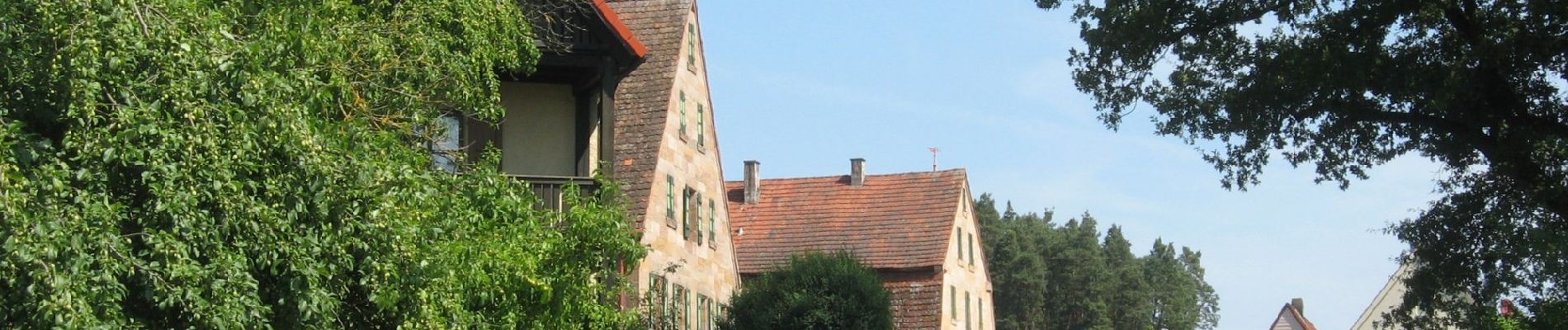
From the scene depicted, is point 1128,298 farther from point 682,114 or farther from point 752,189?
point 682,114

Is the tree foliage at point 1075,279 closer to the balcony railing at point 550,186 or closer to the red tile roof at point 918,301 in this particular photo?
the red tile roof at point 918,301

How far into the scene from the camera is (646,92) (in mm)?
32469

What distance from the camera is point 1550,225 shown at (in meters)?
22.4

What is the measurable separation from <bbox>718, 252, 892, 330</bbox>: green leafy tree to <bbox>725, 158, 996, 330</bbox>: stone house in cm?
1230

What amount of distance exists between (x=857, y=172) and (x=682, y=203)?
2162 centimetres

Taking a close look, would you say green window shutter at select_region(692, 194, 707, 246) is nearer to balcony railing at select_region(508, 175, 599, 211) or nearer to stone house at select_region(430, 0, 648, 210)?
stone house at select_region(430, 0, 648, 210)

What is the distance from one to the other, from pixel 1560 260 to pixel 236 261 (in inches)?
550

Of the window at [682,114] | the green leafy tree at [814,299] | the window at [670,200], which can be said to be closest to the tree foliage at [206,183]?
the window at [670,200]

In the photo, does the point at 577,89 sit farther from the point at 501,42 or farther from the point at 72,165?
the point at 72,165

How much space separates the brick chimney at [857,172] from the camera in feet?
179

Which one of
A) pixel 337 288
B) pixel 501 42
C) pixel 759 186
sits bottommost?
pixel 337 288

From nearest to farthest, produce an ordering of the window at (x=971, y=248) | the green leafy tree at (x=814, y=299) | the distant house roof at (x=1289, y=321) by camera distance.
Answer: the green leafy tree at (x=814, y=299) → the window at (x=971, y=248) → the distant house roof at (x=1289, y=321)

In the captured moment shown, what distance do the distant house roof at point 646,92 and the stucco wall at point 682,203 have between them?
15 cm

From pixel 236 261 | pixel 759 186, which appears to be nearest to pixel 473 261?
pixel 236 261
